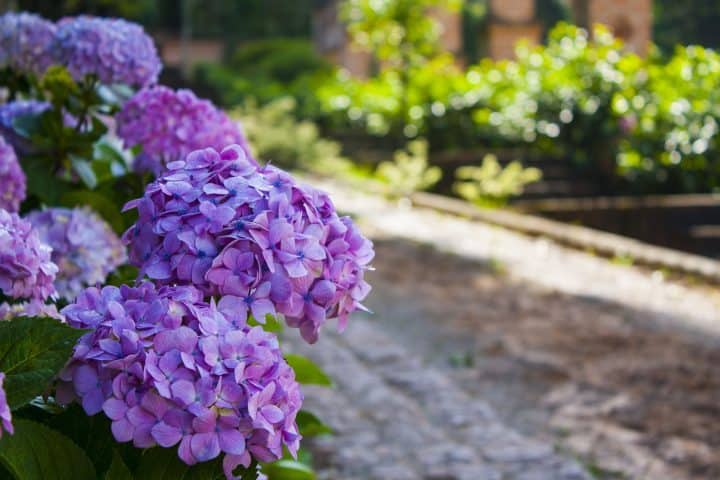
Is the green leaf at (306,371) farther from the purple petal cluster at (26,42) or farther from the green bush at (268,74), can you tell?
the green bush at (268,74)

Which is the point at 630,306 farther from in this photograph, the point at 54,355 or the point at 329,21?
the point at 329,21

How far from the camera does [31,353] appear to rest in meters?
1.05

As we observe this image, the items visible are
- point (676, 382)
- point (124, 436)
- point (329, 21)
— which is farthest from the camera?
point (329, 21)

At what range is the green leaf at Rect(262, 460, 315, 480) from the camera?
2387mm

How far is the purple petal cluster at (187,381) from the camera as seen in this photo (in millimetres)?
962

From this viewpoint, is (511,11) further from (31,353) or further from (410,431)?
(31,353)

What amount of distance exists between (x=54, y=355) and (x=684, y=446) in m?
2.99

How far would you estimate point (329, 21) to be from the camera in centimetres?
3175

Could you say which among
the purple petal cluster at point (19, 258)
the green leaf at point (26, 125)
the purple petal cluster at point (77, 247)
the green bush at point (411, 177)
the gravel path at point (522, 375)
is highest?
the purple petal cluster at point (19, 258)

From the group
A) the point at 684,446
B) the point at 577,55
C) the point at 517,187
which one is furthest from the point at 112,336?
the point at 577,55

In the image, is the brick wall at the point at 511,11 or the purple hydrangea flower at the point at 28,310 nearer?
the purple hydrangea flower at the point at 28,310

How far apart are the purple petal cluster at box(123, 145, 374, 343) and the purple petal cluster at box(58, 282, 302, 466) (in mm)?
72

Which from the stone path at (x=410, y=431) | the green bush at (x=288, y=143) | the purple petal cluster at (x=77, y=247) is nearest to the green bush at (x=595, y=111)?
the green bush at (x=288, y=143)

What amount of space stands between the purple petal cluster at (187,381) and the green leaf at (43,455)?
53 mm
